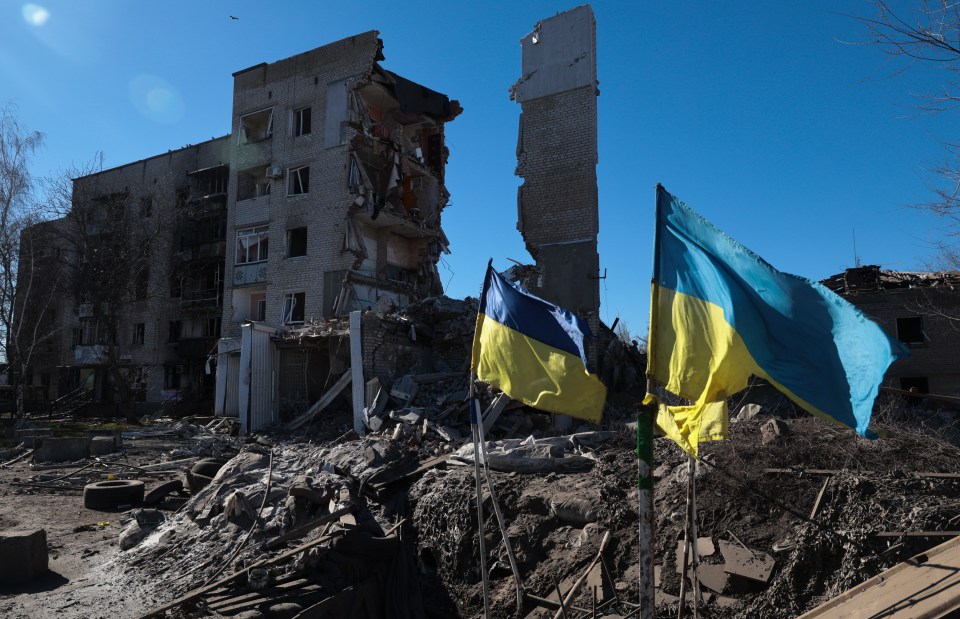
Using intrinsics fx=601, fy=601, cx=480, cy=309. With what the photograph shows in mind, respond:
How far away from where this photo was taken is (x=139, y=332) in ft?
113

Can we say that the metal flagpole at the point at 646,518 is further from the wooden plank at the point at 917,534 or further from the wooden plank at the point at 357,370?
the wooden plank at the point at 357,370

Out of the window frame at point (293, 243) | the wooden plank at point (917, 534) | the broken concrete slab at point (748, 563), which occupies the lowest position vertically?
the broken concrete slab at point (748, 563)

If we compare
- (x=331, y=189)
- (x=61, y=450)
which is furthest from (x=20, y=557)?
(x=331, y=189)

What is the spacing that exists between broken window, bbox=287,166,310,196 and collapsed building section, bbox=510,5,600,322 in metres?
13.3

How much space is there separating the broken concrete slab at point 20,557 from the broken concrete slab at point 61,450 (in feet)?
30.9

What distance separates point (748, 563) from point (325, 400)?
41.9ft

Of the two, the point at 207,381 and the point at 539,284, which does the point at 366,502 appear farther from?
the point at 207,381

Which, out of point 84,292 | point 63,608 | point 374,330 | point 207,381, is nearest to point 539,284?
point 374,330

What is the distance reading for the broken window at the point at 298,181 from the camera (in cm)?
2717

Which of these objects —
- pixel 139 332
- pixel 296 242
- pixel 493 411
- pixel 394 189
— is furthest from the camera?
pixel 139 332

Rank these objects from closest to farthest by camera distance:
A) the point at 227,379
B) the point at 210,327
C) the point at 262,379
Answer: the point at 262,379 → the point at 227,379 → the point at 210,327

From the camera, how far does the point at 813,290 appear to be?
380 cm

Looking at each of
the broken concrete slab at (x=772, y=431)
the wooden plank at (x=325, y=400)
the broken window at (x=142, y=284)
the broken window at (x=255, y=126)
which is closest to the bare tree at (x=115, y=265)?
the broken window at (x=142, y=284)

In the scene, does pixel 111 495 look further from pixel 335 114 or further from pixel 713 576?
pixel 335 114
